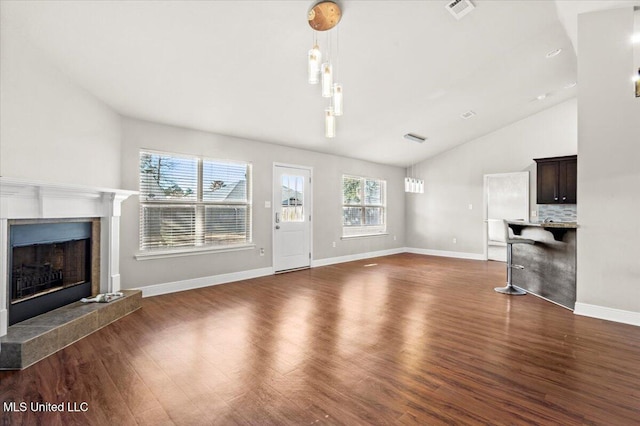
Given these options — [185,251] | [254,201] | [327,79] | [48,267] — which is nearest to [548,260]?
[327,79]

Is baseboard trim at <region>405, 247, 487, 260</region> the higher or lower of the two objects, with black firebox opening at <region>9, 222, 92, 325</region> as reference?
lower

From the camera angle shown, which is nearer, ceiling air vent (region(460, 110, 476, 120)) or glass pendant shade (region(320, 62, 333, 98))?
glass pendant shade (region(320, 62, 333, 98))

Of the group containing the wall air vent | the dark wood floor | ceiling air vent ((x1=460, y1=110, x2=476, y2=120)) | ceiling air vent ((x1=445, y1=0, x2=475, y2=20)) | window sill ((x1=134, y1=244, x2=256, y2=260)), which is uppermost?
ceiling air vent ((x1=445, y1=0, x2=475, y2=20))

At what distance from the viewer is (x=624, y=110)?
3.25m

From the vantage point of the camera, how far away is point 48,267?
3.06 meters

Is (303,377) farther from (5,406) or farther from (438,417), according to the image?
(5,406)

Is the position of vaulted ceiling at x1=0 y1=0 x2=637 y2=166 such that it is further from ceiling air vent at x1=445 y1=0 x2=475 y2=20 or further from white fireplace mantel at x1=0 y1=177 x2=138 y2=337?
white fireplace mantel at x1=0 y1=177 x2=138 y2=337

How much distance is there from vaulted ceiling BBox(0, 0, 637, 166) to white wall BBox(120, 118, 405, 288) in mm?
252

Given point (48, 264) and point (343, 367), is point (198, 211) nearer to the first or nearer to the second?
point (48, 264)

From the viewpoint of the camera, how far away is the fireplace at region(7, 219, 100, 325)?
2.67 m

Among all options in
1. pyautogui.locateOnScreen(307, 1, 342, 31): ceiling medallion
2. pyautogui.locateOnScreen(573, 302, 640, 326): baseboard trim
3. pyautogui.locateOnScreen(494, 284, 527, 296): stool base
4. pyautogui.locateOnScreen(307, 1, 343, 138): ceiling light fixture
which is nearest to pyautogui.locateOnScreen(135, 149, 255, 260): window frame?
pyautogui.locateOnScreen(307, 1, 343, 138): ceiling light fixture

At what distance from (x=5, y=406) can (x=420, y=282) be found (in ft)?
16.1

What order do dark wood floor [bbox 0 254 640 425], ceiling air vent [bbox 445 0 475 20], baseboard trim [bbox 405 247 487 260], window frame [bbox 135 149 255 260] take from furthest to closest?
1. baseboard trim [bbox 405 247 487 260]
2. window frame [bbox 135 149 255 260]
3. ceiling air vent [bbox 445 0 475 20]
4. dark wood floor [bbox 0 254 640 425]

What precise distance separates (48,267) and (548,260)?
602 centimetres
